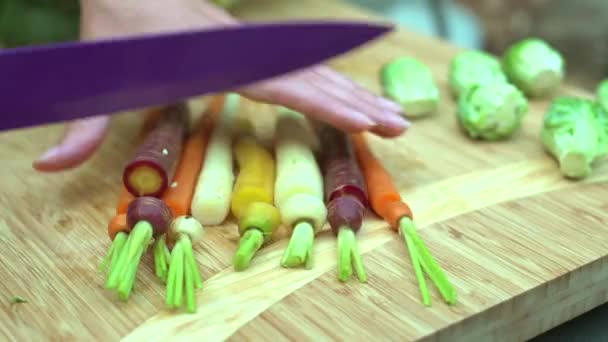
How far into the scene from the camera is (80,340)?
30.4 inches

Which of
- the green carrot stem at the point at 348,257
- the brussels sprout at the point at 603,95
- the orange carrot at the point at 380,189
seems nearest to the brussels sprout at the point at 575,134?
the brussels sprout at the point at 603,95

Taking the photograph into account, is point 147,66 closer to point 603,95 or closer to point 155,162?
point 155,162

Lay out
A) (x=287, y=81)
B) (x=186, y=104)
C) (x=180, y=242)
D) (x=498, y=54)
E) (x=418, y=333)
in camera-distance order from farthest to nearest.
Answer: (x=498, y=54), (x=186, y=104), (x=287, y=81), (x=180, y=242), (x=418, y=333)

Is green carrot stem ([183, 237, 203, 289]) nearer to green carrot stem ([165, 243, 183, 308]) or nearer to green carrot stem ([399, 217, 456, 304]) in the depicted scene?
green carrot stem ([165, 243, 183, 308])

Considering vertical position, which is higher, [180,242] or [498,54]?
[180,242]

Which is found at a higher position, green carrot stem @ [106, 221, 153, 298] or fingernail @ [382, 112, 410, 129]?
fingernail @ [382, 112, 410, 129]

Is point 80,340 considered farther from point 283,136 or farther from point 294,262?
point 283,136

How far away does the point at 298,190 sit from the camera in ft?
3.13

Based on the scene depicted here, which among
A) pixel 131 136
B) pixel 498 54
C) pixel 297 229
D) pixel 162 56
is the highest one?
pixel 162 56

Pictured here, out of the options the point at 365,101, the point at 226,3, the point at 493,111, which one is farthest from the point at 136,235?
the point at 226,3

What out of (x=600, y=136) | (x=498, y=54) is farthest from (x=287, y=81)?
(x=498, y=54)

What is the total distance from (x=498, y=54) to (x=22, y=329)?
167 cm

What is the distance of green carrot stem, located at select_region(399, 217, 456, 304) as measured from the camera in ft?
2.64

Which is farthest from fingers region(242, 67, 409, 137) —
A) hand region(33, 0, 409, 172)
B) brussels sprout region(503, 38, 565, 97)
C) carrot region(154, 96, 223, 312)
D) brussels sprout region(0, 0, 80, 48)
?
brussels sprout region(0, 0, 80, 48)
